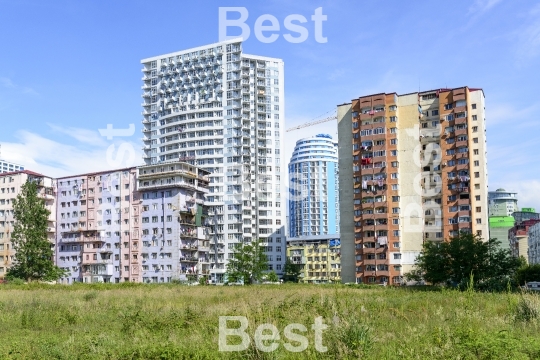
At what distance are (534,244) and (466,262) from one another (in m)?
96.2

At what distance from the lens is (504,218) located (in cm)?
15925

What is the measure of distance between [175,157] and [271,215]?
24531 millimetres

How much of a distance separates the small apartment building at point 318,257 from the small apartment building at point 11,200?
5465 cm

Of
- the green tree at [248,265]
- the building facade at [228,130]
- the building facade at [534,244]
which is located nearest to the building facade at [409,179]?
the green tree at [248,265]

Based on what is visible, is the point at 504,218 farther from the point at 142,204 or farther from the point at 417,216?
the point at 142,204

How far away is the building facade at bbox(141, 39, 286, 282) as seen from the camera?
100438 mm

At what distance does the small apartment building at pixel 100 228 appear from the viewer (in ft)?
258

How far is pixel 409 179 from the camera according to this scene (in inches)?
2972

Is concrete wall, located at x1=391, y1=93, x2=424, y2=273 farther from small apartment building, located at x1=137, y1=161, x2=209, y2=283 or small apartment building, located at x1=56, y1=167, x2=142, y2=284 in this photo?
small apartment building, located at x1=56, y1=167, x2=142, y2=284

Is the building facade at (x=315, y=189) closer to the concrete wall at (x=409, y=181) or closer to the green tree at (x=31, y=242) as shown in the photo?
the concrete wall at (x=409, y=181)

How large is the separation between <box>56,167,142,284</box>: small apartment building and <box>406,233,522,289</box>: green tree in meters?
47.7

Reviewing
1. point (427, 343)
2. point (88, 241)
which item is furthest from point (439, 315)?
point (88, 241)

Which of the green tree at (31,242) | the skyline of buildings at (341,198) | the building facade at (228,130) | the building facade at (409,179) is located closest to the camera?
the green tree at (31,242)

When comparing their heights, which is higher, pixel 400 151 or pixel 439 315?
pixel 400 151
